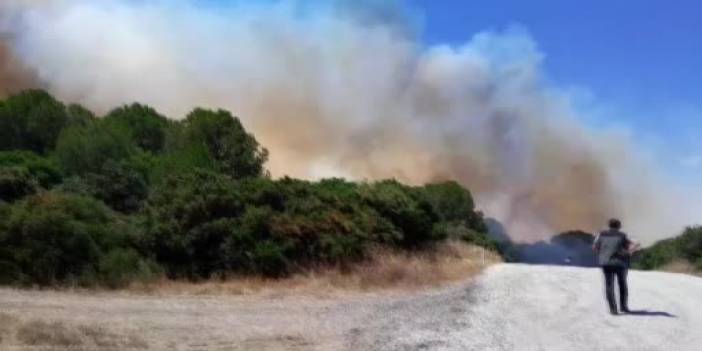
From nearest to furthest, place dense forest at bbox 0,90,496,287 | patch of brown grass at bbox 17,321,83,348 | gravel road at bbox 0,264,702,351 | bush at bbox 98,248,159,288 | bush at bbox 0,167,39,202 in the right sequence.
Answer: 1. patch of brown grass at bbox 17,321,83,348
2. gravel road at bbox 0,264,702,351
3. bush at bbox 98,248,159,288
4. dense forest at bbox 0,90,496,287
5. bush at bbox 0,167,39,202

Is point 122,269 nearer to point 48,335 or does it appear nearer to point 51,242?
point 51,242

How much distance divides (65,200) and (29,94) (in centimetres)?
4631

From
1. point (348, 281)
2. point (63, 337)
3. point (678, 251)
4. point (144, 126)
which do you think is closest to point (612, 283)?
point (348, 281)

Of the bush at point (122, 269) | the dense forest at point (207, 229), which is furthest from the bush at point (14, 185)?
the bush at point (122, 269)

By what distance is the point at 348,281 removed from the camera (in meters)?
26.4

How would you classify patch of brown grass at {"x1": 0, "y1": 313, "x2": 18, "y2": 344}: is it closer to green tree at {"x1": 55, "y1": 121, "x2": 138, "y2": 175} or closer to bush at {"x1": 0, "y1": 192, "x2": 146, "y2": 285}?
bush at {"x1": 0, "y1": 192, "x2": 146, "y2": 285}

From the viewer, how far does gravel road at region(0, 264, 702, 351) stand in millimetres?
16469

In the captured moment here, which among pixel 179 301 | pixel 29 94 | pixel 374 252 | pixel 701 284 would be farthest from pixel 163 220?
pixel 29 94

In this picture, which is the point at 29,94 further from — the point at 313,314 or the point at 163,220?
the point at 313,314

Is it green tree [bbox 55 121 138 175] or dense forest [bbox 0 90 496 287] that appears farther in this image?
green tree [bbox 55 121 138 175]

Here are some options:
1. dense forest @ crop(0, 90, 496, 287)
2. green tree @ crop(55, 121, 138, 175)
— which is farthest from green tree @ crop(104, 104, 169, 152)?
dense forest @ crop(0, 90, 496, 287)

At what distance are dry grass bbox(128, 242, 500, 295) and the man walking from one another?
632cm

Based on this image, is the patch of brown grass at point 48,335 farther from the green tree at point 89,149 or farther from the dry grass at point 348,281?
the green tree at point 89,149

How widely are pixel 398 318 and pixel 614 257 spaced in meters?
4.51
